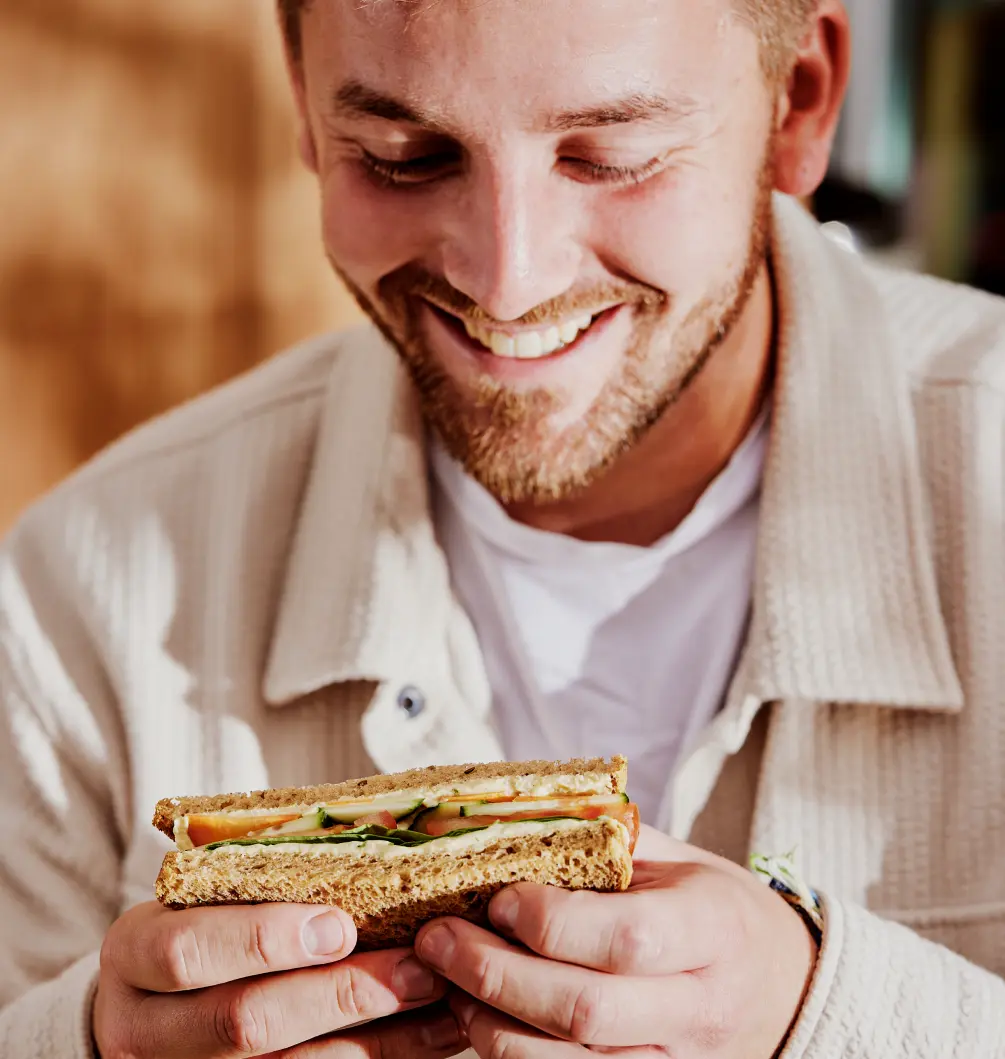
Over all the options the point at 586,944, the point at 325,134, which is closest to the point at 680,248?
the point at 325,134

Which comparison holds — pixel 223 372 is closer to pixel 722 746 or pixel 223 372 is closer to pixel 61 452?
pixel 61 452

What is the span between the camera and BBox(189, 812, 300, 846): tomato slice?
1.08 meters

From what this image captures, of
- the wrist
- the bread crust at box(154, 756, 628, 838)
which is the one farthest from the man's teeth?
the wrist

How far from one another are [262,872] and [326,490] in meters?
0.73

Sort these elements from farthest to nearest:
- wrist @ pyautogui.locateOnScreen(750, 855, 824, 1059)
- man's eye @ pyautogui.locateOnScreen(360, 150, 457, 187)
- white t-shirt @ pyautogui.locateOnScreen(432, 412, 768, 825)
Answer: white t-shirt @ pyautogui.locateOnScreen(432, 412, 768, 825)
man's eye @ pyautogui.locateOnScreen(360, 150, 457, 187)
wrist @ pyautogui.locateOnScreen(750, 855, 824, 1059)

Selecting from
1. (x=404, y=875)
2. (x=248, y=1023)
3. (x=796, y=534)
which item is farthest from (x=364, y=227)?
(x=248, y=1023)

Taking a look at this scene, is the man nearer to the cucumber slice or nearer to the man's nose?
the man's nose

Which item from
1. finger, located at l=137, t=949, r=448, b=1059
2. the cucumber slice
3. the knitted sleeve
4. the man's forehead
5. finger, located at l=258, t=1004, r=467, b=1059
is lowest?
the knitted sleeve

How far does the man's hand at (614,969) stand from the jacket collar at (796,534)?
0.40 metres

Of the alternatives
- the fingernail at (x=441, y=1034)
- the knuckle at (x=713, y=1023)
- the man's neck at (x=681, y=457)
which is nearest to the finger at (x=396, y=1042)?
the fingernail at (x=441, y=1034)

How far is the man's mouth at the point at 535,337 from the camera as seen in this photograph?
4.45 ft

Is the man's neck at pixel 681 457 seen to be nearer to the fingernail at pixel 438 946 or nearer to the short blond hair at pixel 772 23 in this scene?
the short blond hair at pixel 772 23

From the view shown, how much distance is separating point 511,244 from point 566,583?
0.51 meters

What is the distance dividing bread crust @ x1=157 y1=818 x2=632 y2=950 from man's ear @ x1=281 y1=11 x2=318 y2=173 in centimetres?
86
